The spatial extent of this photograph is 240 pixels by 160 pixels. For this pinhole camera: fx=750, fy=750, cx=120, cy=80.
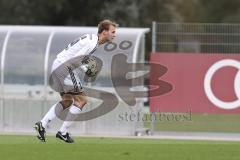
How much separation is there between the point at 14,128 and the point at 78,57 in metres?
8.38

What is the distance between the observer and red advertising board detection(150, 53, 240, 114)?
69.4 ft

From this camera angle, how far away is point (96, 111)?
21.3 meters

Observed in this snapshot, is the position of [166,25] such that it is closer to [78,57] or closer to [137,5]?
[78,57]

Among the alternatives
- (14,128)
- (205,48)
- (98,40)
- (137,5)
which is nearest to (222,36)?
(205,48)

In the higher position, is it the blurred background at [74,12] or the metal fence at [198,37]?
the blurred background at [74,12]

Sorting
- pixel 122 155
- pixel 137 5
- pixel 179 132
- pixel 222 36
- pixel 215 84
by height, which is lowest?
pixel 122 155

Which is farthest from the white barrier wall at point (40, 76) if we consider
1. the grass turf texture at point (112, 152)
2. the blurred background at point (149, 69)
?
the grass turf texture at point (112, 152)

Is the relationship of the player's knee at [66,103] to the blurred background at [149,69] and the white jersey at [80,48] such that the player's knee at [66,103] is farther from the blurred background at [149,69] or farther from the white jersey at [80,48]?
the blurred background at [149,69]

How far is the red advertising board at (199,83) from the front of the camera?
21.2 metres

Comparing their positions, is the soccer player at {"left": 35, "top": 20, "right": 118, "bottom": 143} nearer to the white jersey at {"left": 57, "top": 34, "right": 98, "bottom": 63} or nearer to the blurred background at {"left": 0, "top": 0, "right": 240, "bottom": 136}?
the white jersey at {"left": 57, "top": 34, "right": 98, "bottom": 63}

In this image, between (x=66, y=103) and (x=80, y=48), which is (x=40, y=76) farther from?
(x=80, y=48)

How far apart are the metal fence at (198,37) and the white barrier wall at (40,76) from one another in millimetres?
765

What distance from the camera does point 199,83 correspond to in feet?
70.1

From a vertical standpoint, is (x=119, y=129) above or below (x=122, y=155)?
above
